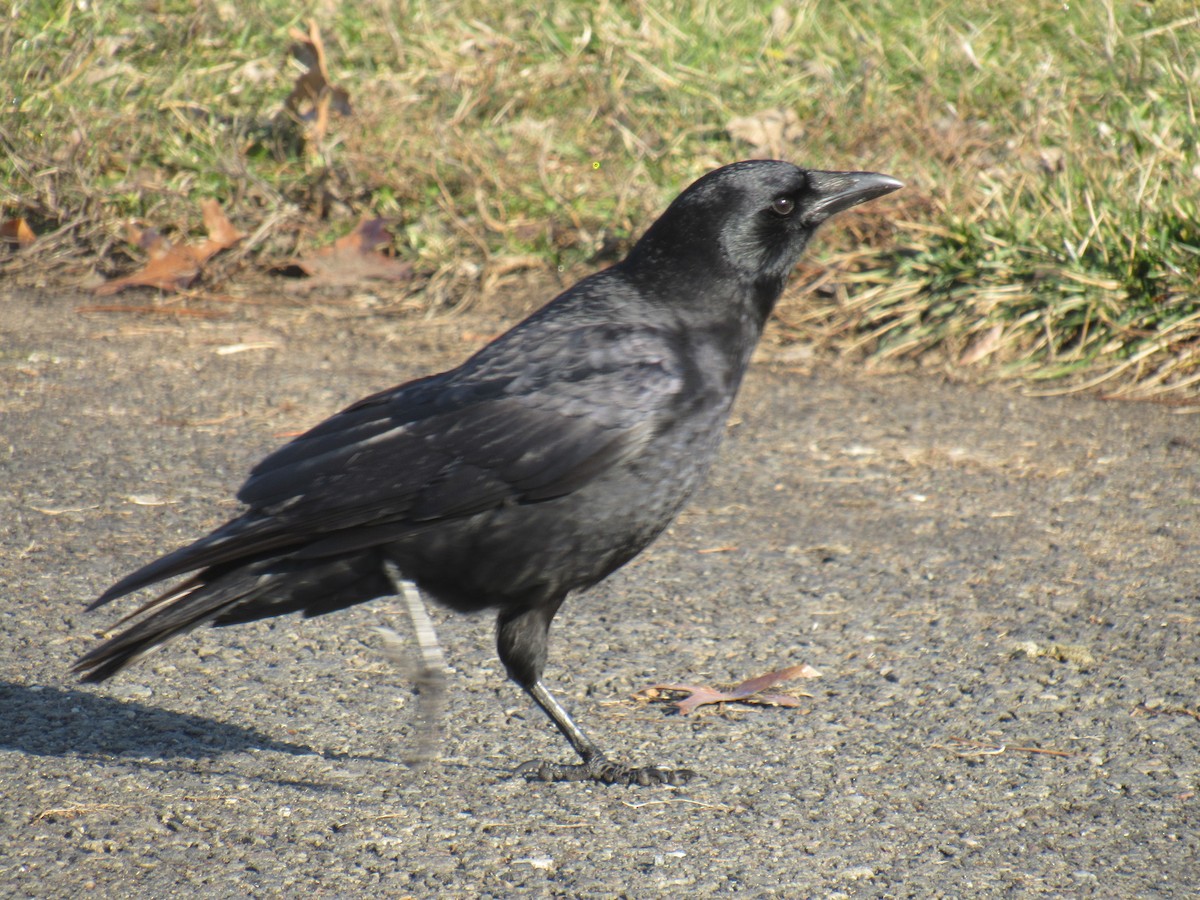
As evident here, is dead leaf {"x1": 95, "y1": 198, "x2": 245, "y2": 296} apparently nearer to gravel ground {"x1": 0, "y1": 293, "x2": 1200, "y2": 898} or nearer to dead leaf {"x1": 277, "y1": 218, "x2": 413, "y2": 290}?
dead leaf {"x1": 277, "y1": 218, "x2": 413, "y2": 290}

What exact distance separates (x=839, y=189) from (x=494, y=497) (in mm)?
1200

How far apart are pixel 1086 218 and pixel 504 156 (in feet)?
9.04

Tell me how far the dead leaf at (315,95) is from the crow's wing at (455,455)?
4273mm

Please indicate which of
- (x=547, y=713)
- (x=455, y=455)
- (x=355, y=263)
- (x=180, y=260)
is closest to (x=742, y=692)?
(x=547, y=713)

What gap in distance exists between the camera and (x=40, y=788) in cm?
292

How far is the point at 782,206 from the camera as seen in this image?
3465 millimetres

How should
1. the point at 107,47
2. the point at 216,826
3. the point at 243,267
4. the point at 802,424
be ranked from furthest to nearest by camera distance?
the point at 107,47 → the point at 243,267 → the point at 802,424 → the point at 216,826

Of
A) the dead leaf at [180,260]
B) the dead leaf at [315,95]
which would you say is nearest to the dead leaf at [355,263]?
the dead leaf at [180,260]

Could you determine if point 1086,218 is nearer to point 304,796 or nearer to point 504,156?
point 504,156

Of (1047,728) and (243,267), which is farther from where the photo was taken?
(243,267)

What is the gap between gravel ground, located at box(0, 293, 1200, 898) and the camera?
108 inches

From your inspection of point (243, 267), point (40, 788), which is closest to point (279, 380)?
point (243, 267)

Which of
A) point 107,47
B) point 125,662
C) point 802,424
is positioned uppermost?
point 107,47

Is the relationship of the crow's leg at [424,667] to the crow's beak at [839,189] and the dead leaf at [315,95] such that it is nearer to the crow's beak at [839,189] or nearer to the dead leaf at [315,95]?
the crow's beak at [839,189]
